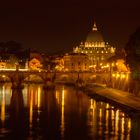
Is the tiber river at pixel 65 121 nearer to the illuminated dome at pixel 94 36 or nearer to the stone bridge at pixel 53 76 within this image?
the stone bridge at pixel 53 76

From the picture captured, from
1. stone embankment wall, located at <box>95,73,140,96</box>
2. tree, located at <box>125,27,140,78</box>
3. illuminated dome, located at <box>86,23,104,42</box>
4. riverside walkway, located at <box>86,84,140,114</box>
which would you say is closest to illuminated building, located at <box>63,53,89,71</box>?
illuminated dome, located at <box>86,23,104,42</box>

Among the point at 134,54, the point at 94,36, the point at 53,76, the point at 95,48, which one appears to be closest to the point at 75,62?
the point at 95,48

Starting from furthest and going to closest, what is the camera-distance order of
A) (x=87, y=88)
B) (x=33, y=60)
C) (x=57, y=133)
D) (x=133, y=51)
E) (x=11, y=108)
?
(x=33, y=60), (x=87, y=88), (x=133, y=51), (x=11, y=108), (x=57, y=133)

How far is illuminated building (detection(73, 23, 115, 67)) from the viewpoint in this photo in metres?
142

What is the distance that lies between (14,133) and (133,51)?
61.7 ft

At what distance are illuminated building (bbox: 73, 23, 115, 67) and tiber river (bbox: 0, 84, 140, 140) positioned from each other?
303ft

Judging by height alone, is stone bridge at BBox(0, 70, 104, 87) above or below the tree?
below

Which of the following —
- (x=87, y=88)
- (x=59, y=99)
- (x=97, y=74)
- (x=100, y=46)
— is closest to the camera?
(x=59, y=99)

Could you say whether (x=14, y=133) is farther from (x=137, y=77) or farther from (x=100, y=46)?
(x=100, y=46)

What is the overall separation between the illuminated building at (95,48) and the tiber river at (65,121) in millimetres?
92411

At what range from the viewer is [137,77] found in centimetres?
4925

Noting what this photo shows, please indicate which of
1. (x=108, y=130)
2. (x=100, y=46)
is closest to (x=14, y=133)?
(x=108, y=130)

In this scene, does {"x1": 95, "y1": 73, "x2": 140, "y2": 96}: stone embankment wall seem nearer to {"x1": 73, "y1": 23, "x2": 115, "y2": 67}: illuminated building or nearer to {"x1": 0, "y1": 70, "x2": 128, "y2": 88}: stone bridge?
{"x1": 0, "y1": 70, "x2": 128, "y2": 88}: stone bridge

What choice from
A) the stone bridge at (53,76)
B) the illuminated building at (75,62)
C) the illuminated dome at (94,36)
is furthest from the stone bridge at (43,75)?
the illuminated dome at (94,36)
